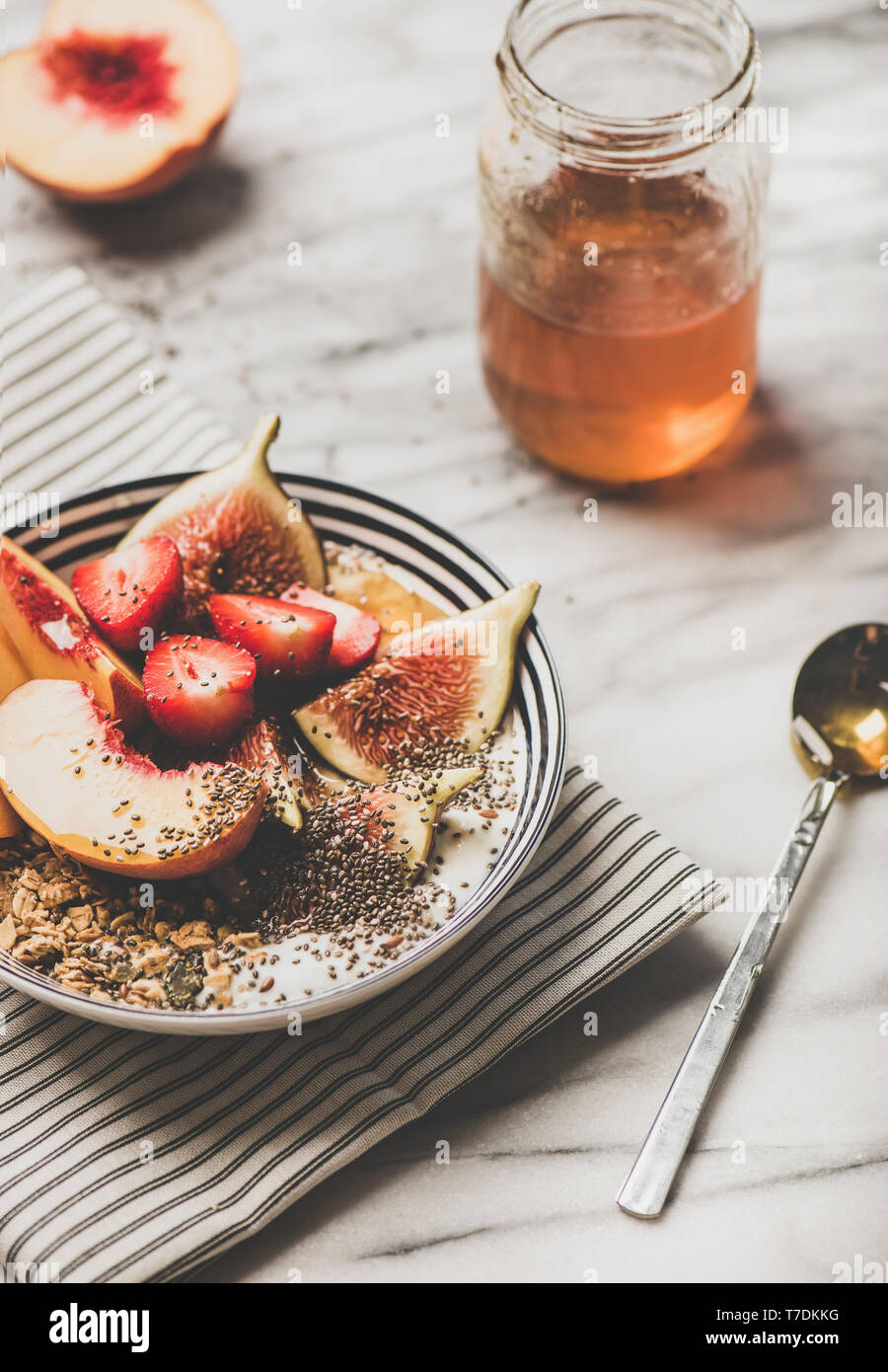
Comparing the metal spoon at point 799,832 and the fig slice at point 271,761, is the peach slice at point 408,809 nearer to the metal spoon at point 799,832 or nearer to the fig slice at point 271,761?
the fig slice at point 271,761

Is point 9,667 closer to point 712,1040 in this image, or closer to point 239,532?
point 239,532

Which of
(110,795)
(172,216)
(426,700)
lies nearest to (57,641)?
(110,795)

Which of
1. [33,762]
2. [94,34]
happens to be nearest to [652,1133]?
[33,762]

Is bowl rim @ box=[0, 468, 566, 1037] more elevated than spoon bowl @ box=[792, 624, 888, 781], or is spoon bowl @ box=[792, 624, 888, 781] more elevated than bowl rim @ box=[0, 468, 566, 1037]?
bowl rim @ box=[0, 468, 566, 1037]

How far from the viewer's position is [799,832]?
128cm

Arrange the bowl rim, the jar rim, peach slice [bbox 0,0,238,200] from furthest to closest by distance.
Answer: peach slice [bbox 0,0,238,200] < the jar rim < the bowl rim

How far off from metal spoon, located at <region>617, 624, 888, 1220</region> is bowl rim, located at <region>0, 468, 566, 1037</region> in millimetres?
238

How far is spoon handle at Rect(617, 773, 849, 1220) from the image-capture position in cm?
109

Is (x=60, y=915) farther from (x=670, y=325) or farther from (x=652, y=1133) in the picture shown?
(x=670, y=325)

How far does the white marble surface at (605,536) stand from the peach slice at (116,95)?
0.10 m

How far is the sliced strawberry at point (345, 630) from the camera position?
48.6 inches

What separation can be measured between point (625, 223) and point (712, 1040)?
775 millimetres

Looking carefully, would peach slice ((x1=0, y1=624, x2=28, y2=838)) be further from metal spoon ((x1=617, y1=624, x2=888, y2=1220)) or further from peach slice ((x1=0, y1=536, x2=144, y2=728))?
metal spoon ((x1=617, y1=624, x2=888, y2=1220))

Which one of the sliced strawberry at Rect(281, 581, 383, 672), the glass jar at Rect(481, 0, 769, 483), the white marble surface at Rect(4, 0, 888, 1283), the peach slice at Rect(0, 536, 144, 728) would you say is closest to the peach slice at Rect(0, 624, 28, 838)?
the peach slice at Rect(0, 536, 144, 728)
